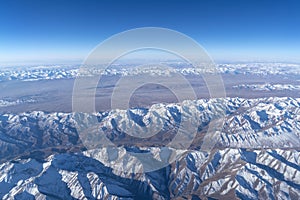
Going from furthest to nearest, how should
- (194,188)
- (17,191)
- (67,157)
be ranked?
(67,157), (194,188), (17,191)

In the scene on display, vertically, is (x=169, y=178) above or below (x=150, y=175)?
below

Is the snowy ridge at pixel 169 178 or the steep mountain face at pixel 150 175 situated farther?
the steep mountain face at pixel 150 175

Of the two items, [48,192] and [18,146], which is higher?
[48,192]

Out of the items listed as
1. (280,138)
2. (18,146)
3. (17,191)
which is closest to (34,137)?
(18,146)

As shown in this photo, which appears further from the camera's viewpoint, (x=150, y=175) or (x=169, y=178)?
(x=169, y=178)

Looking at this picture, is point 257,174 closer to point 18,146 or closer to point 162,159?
point 162,159

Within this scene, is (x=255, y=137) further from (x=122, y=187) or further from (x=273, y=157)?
(x=122, y=187)

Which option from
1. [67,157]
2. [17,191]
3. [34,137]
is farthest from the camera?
[34,137]

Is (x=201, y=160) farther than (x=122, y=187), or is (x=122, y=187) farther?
(x=201, y=160)

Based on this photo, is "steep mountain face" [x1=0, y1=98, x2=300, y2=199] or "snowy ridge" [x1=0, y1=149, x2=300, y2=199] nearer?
"snowy ridge" [x1=0, y1=149, x2=300, y2=199]

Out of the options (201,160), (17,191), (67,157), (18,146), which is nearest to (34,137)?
(18,146)
